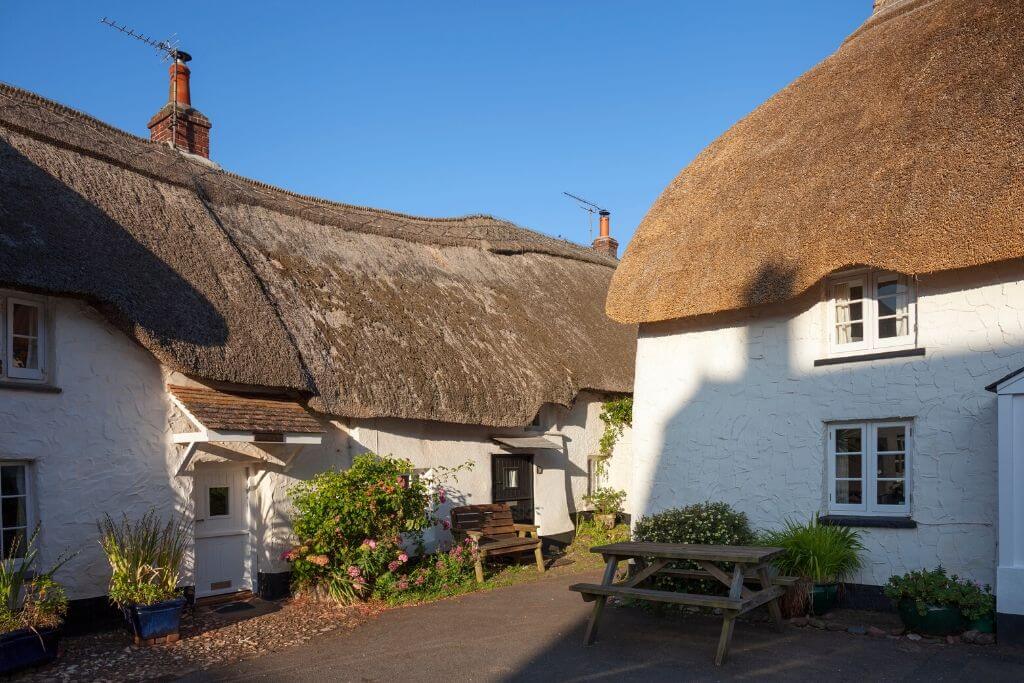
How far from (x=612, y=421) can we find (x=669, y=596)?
8252 millimetres

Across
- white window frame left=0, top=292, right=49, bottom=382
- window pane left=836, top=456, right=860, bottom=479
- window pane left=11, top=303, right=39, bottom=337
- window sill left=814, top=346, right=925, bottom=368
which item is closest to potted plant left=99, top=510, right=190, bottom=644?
white window frame left=0, top=292, right=49, bottom=382

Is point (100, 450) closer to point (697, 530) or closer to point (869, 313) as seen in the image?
point (697, 530)

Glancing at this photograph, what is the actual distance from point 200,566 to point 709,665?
6294mm

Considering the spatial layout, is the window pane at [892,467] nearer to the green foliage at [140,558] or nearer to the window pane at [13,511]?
the green foliage at [140,558]

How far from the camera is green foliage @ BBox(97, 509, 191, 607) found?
7.98 m

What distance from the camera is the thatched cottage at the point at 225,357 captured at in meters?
8.44

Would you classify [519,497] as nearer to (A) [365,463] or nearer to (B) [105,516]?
(A) [365,463]

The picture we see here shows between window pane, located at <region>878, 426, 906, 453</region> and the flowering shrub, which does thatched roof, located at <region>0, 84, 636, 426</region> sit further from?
window pane, located at <region>878, 426, 906, 453</region>

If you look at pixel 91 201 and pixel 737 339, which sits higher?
pixel 91 201

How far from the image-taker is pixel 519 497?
45.1 ft

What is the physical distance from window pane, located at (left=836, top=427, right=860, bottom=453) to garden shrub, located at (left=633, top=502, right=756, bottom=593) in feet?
4.76

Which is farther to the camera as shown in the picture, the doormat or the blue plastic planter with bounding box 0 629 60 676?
the doormat

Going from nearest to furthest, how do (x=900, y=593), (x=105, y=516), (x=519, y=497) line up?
(x=900, y=593) < (x=105, y=516) < (x=519, y=497)

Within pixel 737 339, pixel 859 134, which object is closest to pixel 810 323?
pixel 737 339
